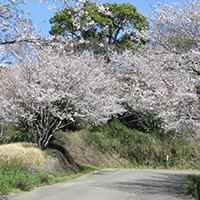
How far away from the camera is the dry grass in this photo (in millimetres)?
9656

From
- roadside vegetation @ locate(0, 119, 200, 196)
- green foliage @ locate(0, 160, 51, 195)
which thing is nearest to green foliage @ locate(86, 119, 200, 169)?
roadside vegetation @ locate(0, 119, 200, 196)

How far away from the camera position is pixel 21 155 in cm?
994

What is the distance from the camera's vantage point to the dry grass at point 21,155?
9656 mm

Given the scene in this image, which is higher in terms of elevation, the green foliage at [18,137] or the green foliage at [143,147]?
the green foliage at [18,137]

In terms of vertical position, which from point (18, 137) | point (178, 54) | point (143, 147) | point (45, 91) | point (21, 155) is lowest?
Answer: point (143, 147)

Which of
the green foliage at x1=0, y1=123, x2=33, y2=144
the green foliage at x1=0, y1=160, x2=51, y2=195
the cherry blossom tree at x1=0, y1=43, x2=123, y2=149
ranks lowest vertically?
the green foliage at x1=0, y1=160, x2=51, y2=195

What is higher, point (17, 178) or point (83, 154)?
point (17, 178)

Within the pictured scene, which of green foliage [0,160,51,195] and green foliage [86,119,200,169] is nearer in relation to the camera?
green foliage [0,160,51,195]

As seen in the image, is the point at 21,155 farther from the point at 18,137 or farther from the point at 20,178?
Answer: the point at 18,137

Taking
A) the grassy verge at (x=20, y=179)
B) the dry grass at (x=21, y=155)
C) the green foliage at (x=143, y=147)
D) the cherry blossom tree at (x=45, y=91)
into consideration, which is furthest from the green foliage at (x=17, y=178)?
the green foliage at (x=143, y=147)

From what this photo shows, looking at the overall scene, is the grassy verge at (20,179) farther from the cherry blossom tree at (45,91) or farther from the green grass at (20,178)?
the cherry blossom tree at (45,91)

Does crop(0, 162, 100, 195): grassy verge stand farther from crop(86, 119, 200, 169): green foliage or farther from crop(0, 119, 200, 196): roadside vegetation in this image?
crop(86, 119, 200, 169): green foliage

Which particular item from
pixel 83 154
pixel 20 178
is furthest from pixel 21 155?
pixel 83 154

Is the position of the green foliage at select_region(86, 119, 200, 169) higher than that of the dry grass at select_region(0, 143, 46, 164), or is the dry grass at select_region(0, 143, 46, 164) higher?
the dry grass at select_region(0, 143, 46, 164)
